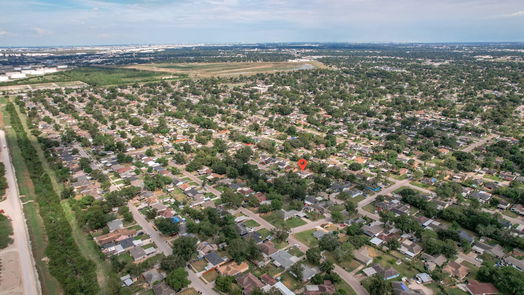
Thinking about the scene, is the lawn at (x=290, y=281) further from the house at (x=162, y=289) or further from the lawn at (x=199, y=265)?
the house at (x=162, y=289)

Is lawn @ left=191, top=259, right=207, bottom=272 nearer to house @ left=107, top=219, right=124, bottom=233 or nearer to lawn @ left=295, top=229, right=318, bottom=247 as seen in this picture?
lawn @ left=295, top=229, right=318, bottom=247

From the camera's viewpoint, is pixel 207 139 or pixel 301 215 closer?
pixel 301 215

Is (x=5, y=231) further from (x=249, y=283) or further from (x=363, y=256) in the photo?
(x=363, y=256)

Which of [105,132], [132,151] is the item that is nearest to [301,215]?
[132,151]

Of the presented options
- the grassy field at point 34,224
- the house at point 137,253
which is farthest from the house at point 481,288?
the grassy field at point 34,224

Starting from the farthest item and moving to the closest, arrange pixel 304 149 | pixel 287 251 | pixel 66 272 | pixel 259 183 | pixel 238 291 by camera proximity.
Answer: pixel 304 149 < pixel 259 183 < pixel 287 251 < pixel 66 272 < pixel 238 291

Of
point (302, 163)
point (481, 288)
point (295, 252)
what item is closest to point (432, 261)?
point (481, 288)

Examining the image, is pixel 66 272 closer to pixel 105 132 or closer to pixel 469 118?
pixel 105 132
